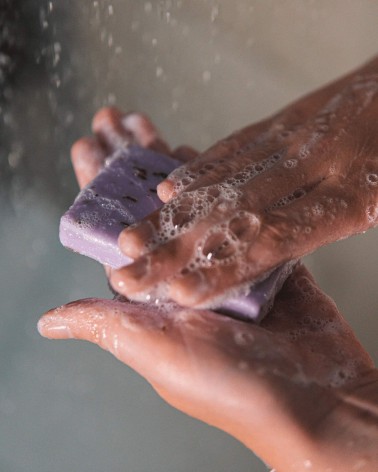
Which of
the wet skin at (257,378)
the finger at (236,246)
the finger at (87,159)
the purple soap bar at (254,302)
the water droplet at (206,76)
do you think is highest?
the water droplet at (206,76)

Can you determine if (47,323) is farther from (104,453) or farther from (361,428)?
(104,453)

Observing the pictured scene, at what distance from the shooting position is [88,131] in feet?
5.01

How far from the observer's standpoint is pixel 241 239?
24.4 inches

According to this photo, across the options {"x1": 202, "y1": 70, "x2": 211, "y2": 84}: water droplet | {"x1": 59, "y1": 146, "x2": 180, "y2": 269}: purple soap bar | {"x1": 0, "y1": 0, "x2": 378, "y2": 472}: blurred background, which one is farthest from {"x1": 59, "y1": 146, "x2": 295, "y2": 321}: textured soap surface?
{"x1": 202, "y1": 70, "x2": 211, "y2": 84}: water droplet

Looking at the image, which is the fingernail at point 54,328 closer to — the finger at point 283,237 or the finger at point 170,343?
the finger at point 170,343

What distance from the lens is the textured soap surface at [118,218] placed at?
64 centimetres

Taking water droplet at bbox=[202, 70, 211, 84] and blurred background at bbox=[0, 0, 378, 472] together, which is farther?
Result: water droplet at bbox=[202, 70, 211, 84]

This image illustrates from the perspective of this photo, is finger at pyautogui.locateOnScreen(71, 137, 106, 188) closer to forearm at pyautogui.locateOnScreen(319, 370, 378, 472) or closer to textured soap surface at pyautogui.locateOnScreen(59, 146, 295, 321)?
textured soap surface at pyautogui.locateOnScreen(59, 146, 295, 321)

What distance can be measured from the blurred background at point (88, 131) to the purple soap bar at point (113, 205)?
61cm

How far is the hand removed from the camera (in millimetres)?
600

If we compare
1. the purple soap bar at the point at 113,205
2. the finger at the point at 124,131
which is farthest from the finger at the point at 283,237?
the finger at the point at 124,131

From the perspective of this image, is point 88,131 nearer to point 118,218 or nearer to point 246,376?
point 118,218

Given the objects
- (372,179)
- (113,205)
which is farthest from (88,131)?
(372,179)

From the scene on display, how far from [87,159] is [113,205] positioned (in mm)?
280
